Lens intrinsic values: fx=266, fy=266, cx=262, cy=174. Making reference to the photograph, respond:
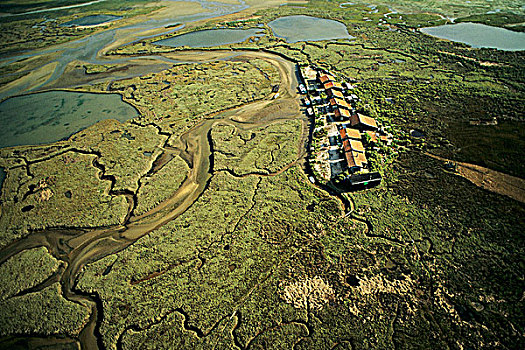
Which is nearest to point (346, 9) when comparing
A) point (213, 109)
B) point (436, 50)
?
point (436, 50)

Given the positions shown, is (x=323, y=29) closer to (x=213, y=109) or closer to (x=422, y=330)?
(x=213, y=109)

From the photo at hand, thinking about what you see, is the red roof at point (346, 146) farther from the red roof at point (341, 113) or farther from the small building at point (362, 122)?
the red roof at point (341, 113)

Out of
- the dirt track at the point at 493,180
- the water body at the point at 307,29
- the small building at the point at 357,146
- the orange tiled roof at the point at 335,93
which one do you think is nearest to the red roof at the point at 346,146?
the small building at the point at 357,146

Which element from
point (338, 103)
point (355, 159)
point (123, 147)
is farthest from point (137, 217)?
point (338, 103)

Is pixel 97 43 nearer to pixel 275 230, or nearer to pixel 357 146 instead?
pixel 357 146

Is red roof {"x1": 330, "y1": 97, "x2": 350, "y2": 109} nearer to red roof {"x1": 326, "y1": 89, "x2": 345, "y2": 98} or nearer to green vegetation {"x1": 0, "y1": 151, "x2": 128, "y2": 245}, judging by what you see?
red roof {"x1": 326, "y1": 89, "x2": 345, "y2": 98}
